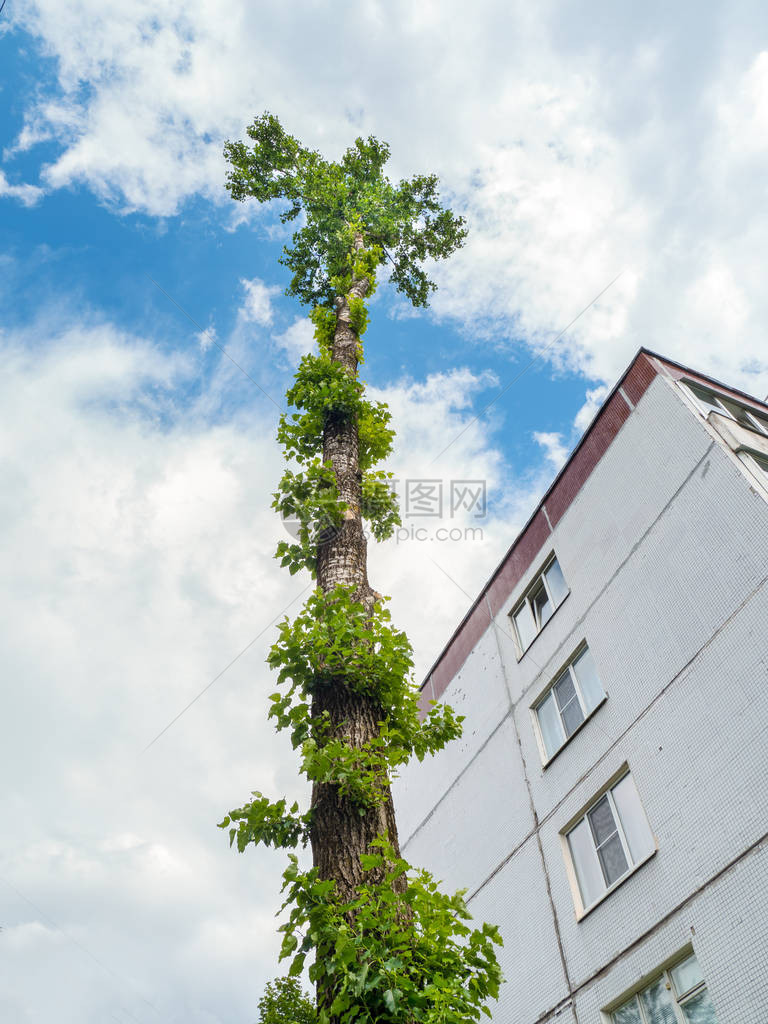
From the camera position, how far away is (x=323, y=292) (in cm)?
1552

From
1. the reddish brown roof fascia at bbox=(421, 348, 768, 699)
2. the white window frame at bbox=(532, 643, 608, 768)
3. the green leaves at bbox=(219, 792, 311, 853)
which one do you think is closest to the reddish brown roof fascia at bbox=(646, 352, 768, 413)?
the reddish brown roof fascia at bbox=(421, 348, 768, 699)

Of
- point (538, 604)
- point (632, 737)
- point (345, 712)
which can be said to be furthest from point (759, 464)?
point (345, 712)

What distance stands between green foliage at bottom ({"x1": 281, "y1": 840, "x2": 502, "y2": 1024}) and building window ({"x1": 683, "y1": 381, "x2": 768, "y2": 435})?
29.3 ft

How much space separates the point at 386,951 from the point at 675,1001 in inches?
213

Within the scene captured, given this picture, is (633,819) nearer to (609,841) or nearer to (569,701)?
(609,841)

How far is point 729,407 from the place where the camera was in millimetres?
11359

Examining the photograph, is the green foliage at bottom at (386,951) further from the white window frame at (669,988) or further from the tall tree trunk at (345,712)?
the white window frame at (669,988)

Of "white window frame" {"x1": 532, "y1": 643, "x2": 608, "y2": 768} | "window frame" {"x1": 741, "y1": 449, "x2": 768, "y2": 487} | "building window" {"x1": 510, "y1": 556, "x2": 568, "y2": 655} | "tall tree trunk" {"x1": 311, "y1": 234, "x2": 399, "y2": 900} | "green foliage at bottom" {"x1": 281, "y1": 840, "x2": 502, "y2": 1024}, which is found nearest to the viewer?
"green foliage at bottom" {"x1": 281, "y1": 840, "x2": 502, "y2": 1024}

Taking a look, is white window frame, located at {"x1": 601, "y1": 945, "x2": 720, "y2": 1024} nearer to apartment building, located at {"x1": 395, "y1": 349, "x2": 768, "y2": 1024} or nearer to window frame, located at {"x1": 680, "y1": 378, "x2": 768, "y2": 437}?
apartment building, located at {"x1": 395, "y1": 349, "x2": 768, "y2": 1024}

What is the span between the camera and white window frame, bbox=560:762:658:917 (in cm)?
813

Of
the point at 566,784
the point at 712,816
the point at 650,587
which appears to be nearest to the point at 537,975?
the point at 566,784

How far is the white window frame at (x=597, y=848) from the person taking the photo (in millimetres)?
8133

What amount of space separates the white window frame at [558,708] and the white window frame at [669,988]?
320cm

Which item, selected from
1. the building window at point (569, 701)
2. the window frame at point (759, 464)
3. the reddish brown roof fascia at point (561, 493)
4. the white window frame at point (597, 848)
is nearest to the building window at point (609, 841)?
the white window frame at point (597, 848)
